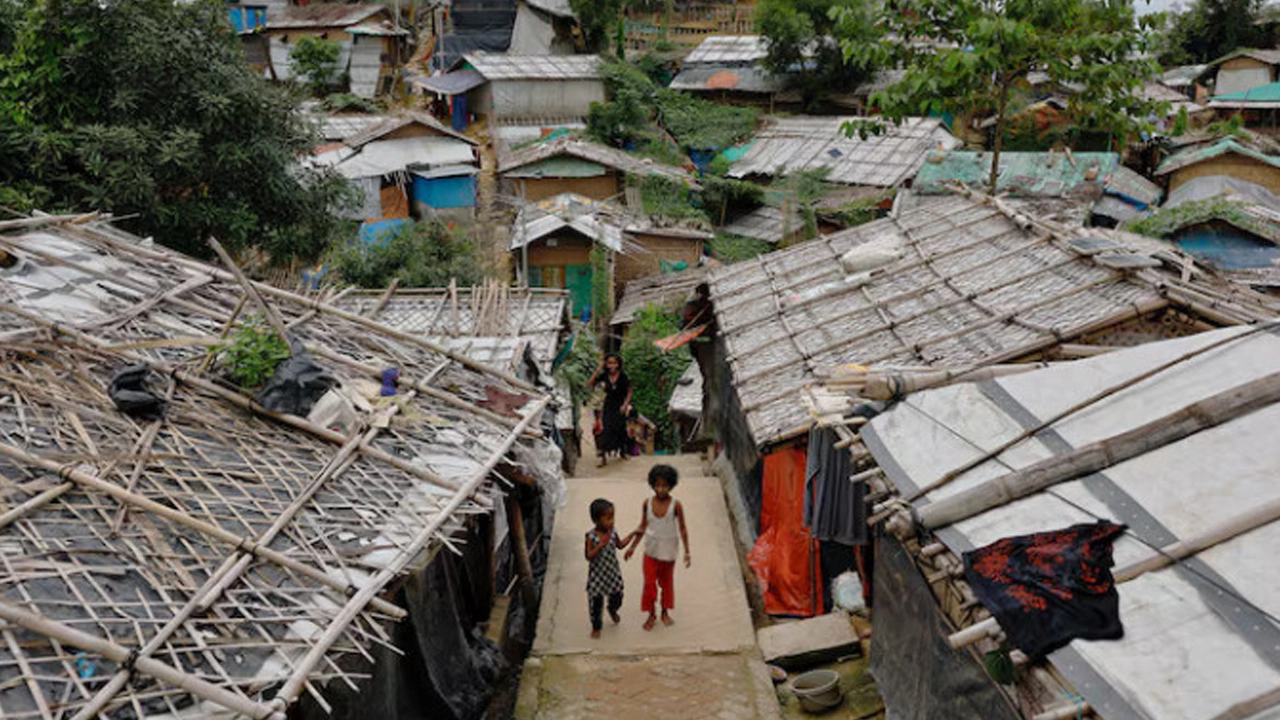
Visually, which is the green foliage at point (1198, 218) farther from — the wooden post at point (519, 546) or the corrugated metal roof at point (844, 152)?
the wooden post at point (519, 546)

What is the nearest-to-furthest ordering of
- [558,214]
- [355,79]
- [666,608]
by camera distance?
[666,608] < [558,214] < [355,79]

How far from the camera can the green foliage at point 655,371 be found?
1916 cm

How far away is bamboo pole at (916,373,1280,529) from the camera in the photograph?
190 inches

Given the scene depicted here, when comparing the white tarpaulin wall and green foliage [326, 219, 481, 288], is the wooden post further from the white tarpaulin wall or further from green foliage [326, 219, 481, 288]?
green foliage [326, 219, 481, 288]

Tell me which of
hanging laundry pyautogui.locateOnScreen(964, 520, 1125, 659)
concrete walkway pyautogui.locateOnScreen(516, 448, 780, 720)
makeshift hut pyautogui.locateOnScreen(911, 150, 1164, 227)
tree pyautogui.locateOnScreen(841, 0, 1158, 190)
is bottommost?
concrete walkway pyautogui.locateOnScreen(516, 448, 780, 720)

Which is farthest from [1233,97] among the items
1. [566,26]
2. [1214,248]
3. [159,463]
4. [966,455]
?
[159,463]

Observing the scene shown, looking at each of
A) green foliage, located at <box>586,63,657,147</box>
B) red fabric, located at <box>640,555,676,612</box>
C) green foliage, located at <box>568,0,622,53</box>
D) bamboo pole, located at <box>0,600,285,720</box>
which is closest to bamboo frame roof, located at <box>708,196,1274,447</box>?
red fabric, located at <box>640,555,676,612</box>

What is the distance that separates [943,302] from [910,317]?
0.36 metres

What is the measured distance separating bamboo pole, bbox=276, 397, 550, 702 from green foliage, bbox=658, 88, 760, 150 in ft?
97.6

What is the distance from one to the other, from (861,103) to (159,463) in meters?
35.1

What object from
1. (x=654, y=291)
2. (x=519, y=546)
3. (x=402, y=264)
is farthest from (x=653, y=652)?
(x=654, y=291)

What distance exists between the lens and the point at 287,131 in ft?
50.8

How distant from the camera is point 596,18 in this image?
41.1 m

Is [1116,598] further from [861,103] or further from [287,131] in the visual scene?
[861,103]
